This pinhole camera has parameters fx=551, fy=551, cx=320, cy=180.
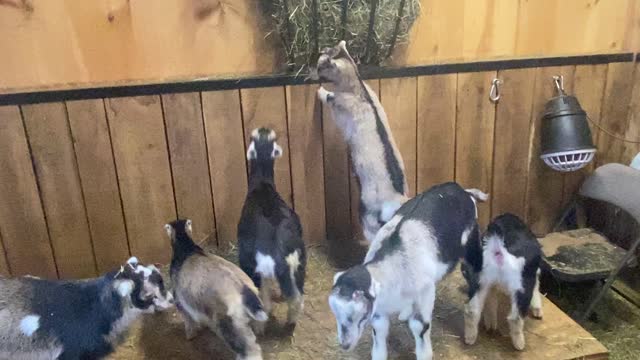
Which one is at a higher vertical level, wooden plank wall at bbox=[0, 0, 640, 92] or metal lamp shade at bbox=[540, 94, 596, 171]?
wooden plank wall at bbox=[0, 0, 640, 92]

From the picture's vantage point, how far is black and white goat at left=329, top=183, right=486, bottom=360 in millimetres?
1549

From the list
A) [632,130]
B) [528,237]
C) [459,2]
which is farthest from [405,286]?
[632,130]

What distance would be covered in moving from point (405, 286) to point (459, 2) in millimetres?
1427

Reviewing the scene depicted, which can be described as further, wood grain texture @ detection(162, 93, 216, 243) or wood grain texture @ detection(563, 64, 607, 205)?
wood grain texture @ detection(563, 64, 607, 205)

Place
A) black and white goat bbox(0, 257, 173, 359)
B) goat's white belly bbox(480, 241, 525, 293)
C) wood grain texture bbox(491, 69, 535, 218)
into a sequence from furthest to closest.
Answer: wood grain texture bbox(491, 69, 535, 218) → goat's white belly bbox(480, 241, 525, 293) → black and white goat bbox(0, 257, 173, 359)

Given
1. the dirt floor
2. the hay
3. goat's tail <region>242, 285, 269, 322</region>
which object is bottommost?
the dirt floor

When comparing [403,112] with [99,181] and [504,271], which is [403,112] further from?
[99,181]

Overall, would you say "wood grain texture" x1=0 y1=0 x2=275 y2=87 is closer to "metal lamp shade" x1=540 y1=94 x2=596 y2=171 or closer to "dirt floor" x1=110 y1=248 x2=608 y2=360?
"dirt floor" x1=110 y1=248 x2=608 y2=360

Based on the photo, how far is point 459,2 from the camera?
8.16 feet

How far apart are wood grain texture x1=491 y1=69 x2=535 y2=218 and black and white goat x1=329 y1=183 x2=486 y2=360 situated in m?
0.91

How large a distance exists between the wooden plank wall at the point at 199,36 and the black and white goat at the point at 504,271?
96 centimetres

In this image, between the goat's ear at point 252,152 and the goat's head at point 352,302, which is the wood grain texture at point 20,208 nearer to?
the goat's ear at point 252,152

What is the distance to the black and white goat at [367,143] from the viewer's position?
2225 mm

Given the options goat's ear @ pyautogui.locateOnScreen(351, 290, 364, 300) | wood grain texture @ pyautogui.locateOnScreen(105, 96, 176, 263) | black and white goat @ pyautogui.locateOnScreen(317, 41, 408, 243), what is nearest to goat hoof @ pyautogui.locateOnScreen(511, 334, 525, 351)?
black and white goat @ pyautogui.locateOnScreen(317, 41, 408, 243)
